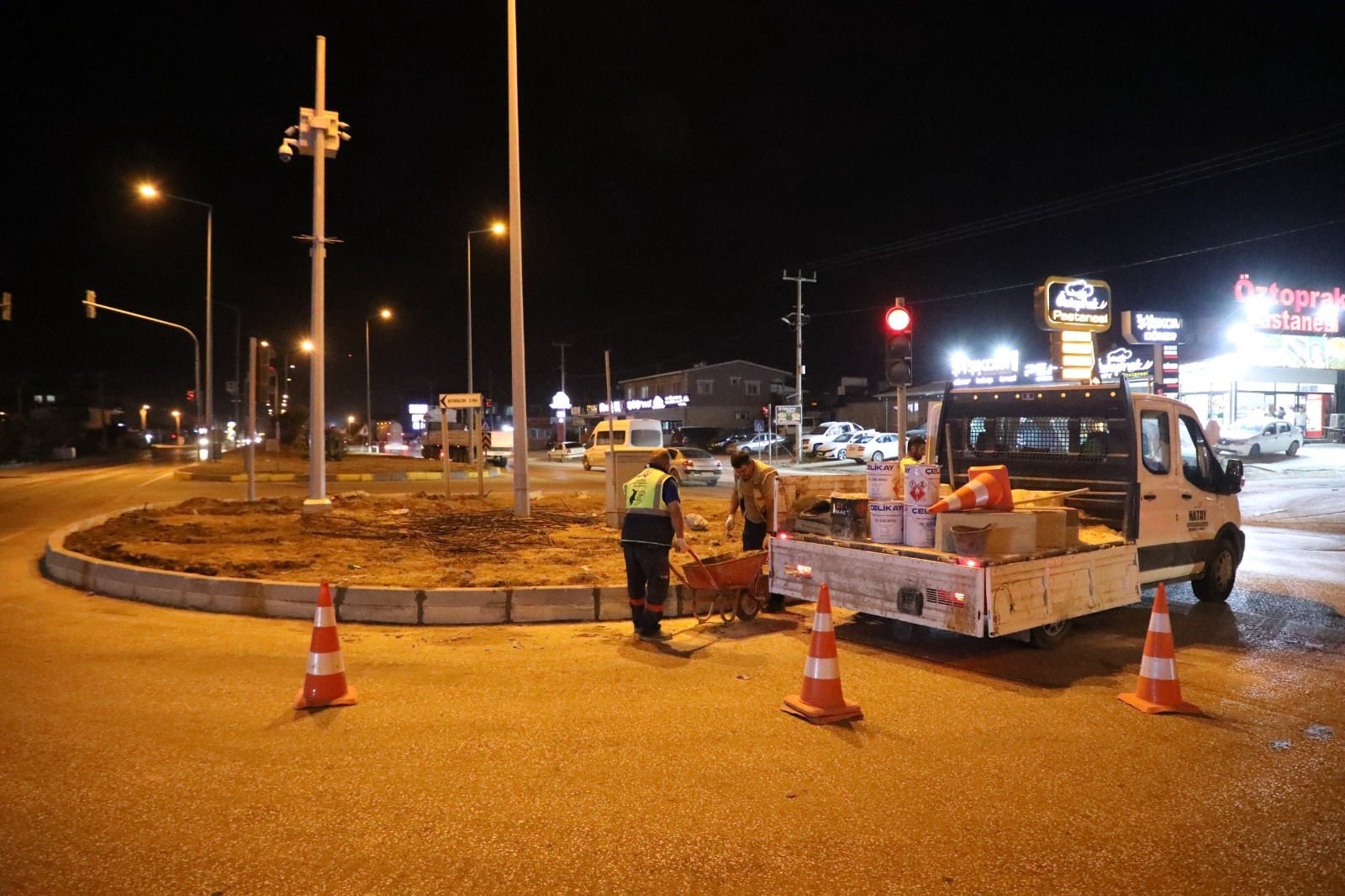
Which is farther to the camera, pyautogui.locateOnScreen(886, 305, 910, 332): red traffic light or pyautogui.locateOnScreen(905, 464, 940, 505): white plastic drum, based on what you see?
pyautogui.locateOnScreen(886, 305, 910, 332): red traffic light

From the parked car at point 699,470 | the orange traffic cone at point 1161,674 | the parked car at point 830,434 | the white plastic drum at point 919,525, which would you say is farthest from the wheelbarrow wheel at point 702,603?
the parked car at point 830,434

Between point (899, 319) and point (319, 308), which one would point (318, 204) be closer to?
point (319, 308)

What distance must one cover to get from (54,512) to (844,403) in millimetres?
59350

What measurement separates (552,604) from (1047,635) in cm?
421

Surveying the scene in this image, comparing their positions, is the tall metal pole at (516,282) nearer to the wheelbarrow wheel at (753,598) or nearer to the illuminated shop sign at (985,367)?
the wheelbarrow wheel at (753,598)

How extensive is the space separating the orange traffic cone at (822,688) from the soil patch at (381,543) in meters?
3.83

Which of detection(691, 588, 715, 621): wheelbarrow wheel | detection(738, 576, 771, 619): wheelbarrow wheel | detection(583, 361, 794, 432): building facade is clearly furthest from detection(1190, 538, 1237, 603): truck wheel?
detection(583, 361, 794, 432): building facade

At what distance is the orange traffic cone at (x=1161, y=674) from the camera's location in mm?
5473

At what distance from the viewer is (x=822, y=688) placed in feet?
17.4

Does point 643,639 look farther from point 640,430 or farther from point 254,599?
point 640,430

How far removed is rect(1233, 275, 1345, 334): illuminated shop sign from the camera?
131 ft

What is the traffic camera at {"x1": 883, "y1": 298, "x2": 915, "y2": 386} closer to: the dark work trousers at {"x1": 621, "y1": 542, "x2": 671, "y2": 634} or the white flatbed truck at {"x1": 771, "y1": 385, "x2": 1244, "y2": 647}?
the white flatbed truck at {"x1": 771, "y1": 385, "x2": 1244, "y2": 647}

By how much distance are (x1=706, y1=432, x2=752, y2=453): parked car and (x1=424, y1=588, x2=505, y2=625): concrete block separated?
152 feet

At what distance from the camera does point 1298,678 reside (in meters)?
6.20
